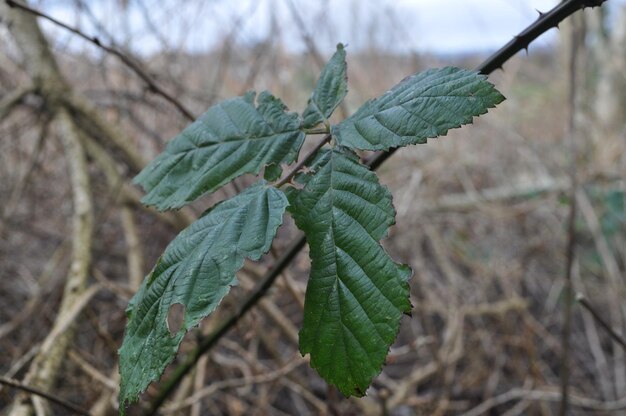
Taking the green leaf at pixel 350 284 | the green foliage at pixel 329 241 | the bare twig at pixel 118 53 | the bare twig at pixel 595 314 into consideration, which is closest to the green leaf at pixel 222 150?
the green foliage at pixel 329 241

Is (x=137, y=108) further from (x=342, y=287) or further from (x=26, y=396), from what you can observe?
(x=342, y=287)

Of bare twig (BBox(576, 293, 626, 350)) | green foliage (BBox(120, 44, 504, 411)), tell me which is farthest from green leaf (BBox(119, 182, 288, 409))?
bare twig (BBox(576, 293, 626, 350))

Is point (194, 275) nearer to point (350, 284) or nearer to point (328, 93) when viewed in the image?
point (350, 284)

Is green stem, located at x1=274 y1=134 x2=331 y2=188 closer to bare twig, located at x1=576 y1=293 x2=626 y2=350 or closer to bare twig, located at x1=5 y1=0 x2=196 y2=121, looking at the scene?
bare twig, located at x1=5 y1=0 x2=196 y2=121

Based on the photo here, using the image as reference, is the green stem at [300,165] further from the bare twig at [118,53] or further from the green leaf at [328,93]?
the bare twig at [118,53]

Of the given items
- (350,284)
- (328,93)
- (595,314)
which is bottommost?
(595,314)

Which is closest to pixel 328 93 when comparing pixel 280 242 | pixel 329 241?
pixel 329 241
